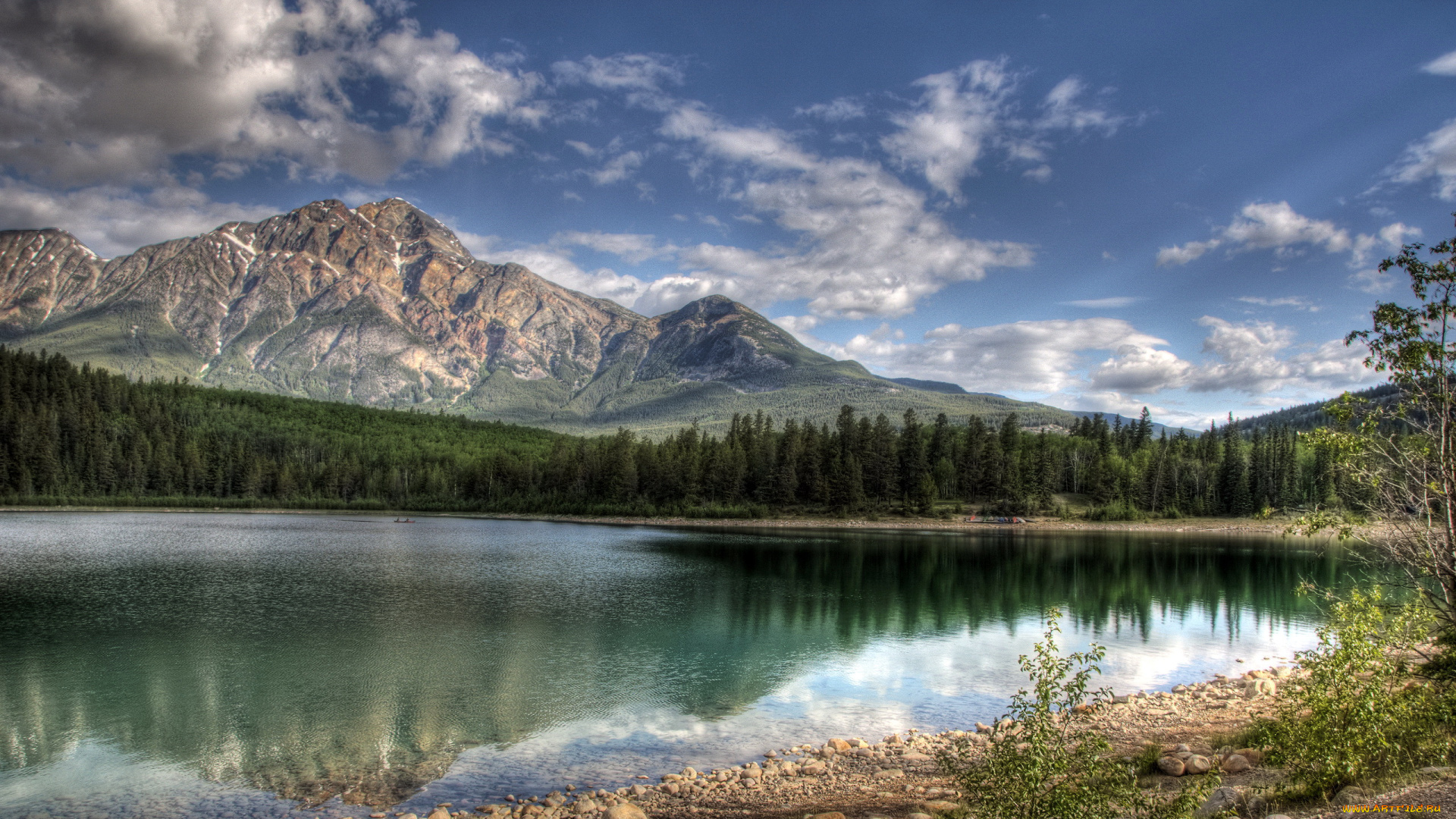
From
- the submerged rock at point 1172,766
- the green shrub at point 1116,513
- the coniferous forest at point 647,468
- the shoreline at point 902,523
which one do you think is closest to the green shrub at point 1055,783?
the submerged rock at point 1172,766

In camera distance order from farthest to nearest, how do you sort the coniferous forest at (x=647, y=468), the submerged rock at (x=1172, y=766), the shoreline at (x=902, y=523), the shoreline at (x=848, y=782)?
1. the coniferous forest at (x=647, y=468)
2. the shoreline at (x=902, y=523)
3. the submerged rock at (x=1172, y=766)
4. the shoreline at (x=848, y=782)

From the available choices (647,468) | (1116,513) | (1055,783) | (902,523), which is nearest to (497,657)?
(1055,783)

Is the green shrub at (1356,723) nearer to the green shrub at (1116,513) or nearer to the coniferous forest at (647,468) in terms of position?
the coniferous forest at (647,468)

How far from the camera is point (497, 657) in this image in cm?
2583

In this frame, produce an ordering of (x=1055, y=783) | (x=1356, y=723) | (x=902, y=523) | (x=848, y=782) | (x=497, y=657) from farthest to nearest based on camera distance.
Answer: (x=902, y=523) < (x=497, y=657) < (x=848, y=782) < (x=1356, y=723) < (x=1055, y=783)

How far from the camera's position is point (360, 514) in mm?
129875

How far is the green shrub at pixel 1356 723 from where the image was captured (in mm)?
9031

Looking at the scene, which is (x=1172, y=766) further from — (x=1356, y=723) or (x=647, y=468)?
(x=647, y=468)

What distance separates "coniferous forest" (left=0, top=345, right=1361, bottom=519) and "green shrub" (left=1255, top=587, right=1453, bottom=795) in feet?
322

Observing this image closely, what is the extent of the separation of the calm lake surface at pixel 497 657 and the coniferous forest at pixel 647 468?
52.7m

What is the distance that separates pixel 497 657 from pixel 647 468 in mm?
98207

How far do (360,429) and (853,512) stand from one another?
12363 centimetres

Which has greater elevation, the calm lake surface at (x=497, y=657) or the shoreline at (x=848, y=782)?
the shoreline at (x=848, y=782)

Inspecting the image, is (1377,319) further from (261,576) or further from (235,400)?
(235,400)
